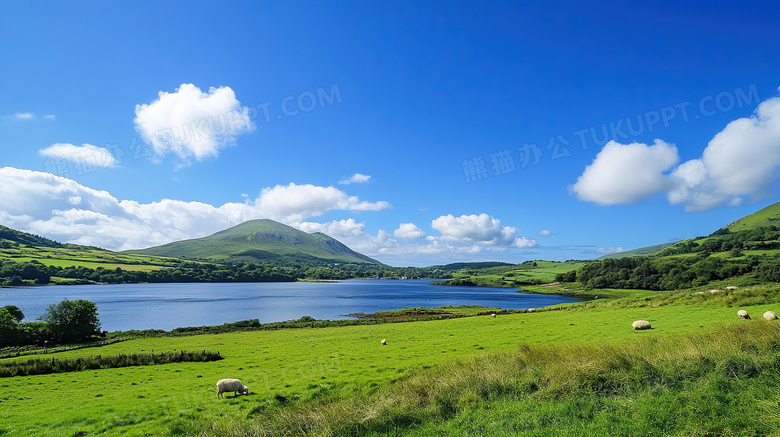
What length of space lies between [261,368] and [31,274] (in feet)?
766

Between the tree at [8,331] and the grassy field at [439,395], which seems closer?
the grassy field at [439,395]

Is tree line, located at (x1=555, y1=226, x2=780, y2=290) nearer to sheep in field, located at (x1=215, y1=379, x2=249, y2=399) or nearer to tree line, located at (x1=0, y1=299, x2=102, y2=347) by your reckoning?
sheep in field, located at (x1=215, y1=379, x2=249, y2=399)

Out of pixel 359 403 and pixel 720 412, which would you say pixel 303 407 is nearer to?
pixel 359 403

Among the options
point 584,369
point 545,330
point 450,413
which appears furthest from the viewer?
point 545,330

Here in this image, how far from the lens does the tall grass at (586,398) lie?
7.92 metres

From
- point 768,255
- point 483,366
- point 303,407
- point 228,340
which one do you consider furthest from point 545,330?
point 768,255

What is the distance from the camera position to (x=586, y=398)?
9.63 meters

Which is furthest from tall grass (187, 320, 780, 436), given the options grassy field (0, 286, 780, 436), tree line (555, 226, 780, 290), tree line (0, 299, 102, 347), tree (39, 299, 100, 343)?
tree line (555, 226, 780, 290)

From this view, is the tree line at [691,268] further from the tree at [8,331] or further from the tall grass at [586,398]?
the tree at [8,331]

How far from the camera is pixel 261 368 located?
24297mm

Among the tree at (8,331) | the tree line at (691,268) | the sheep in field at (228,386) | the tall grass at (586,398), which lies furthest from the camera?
the tree line at (691,268)

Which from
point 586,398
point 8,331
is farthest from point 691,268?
point 8,331

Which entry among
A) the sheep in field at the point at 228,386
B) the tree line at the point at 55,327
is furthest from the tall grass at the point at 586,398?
the tree line at the point at 55,327

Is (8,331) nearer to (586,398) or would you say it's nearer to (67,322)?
(67,322)
